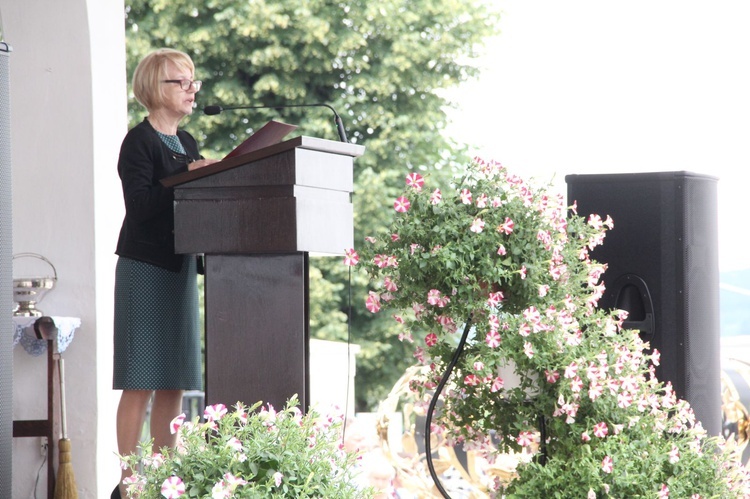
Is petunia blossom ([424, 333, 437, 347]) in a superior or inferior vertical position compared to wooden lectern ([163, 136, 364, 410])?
inferior

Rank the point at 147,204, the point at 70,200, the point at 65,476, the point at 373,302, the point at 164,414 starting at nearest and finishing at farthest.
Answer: the point at 373,302 → the point at 147,204 → the point at 164,414 → the point at 65,476 → the point at 70,200

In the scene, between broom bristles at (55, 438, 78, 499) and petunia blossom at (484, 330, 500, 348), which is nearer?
petunia blossom at (484, 330, 500, 348)

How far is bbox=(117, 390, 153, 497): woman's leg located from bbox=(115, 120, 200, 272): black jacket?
0.31 meters

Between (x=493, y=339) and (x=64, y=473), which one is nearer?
(x=493, y=339)

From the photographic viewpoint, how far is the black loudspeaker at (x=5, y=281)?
1.65m

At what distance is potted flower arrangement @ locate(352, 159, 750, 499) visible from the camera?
1.81 meters

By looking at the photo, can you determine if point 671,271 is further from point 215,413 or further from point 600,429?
point 215,413

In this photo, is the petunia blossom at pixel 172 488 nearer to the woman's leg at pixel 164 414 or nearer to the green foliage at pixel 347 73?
the woman's leg at pixel 164 414

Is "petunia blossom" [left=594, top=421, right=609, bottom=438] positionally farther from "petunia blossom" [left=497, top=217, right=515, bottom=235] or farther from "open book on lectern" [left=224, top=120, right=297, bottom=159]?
"open book on lectern" [left=224, top=120, right=297, bottom=159]

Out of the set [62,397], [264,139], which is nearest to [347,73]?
[62,397]

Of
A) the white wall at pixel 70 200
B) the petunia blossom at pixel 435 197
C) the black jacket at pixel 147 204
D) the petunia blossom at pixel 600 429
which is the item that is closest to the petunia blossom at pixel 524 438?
the petunia blossom at pixel 600 429

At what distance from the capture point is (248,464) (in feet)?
4.59

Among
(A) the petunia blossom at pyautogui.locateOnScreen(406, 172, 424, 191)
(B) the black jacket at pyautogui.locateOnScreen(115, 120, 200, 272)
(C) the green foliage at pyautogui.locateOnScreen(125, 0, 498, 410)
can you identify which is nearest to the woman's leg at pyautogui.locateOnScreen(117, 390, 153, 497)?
(B) the black jacket at pyautogui.locateOnScreen(115, 120, 200, 272)

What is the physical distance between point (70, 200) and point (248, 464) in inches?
87.3
